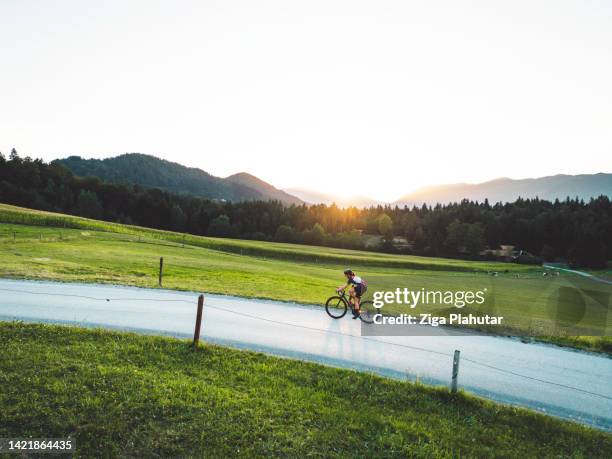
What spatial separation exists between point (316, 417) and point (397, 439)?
1986 millimetres

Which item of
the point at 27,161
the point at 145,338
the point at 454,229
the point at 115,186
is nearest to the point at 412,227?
the point at 454,229

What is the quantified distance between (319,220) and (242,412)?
484 feet

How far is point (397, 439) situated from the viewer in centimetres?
900

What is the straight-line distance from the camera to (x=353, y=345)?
15.3m

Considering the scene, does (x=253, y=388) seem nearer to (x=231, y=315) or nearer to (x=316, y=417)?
(x=316, y=417)

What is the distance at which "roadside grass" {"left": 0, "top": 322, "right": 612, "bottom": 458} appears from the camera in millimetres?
8641

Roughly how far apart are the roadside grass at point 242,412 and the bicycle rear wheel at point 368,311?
23.2 feet

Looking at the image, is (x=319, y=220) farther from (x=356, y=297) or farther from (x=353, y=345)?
(x=353, y=345)

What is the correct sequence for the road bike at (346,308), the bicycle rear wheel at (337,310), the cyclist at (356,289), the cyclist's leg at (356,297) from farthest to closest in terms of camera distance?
the bicycle rear wheel at (337,310) → the road bike at (346,308) → the cyclist's leg at (356,297) → the cyclist at (356,289)

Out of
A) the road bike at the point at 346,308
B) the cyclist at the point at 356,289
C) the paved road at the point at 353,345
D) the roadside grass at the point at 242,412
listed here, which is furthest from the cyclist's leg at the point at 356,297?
the roadside grass at the point at 242,412

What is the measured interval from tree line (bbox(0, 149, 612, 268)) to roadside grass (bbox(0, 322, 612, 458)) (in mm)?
118359

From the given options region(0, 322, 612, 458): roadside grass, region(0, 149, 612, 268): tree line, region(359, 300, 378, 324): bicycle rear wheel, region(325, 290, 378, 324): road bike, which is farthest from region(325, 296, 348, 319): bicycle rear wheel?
region(0, 149, 612, 268): tree line

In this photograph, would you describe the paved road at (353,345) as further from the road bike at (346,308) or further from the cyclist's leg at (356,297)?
the cyclist's leg at (356,297)

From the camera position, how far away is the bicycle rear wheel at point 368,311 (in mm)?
19031
